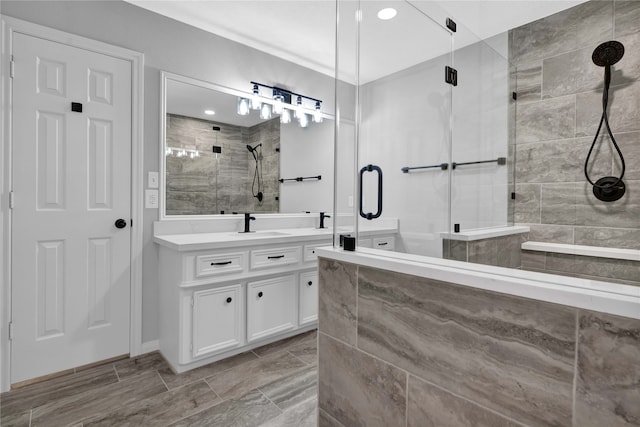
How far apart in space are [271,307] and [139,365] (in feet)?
3.06

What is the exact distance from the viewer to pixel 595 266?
1187 millimetres

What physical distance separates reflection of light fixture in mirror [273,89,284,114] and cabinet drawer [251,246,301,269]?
134 centimetres

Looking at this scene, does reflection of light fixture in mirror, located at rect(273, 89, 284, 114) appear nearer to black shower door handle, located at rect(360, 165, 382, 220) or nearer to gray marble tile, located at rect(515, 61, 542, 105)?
black shower door handle, located at rect(360, 165, 382, 220)

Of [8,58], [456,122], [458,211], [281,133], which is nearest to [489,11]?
[456,122]

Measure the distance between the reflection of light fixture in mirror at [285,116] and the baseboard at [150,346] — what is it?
2132 mm

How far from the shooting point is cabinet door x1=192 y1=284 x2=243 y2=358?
2.00 m

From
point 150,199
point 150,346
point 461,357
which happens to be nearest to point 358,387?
point 461,357

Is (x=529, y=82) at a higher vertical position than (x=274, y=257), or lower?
higher

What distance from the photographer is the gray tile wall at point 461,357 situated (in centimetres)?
65

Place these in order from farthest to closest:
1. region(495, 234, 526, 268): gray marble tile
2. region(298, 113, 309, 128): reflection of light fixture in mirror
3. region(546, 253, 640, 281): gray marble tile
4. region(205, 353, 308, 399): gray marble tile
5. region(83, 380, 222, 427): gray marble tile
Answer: region(298, 113, 309, 128): reflection of light fixture in mirror < region(205, 353, 308, 399): gray marble tile < region(83, 380, 222, 427): gray marble tile < region(495, 234, 526, 268): gray marble tile < region(546, 253, 640, 281): gray marble tile

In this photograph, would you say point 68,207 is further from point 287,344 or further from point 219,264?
point 287,344

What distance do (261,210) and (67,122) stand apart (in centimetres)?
149

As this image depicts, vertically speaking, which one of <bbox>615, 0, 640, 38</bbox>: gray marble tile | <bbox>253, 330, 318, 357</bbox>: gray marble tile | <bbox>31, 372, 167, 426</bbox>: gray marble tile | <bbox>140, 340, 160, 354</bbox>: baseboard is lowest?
<bbox>31, 372, 167, 426</bbox>: gray marble tile

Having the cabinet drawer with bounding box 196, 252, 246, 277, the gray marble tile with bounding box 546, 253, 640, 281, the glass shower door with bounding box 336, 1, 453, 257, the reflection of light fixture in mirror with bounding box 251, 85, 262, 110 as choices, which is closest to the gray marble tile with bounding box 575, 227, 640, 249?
the gray marble tile with bounding box 546, 253, 640, 281
